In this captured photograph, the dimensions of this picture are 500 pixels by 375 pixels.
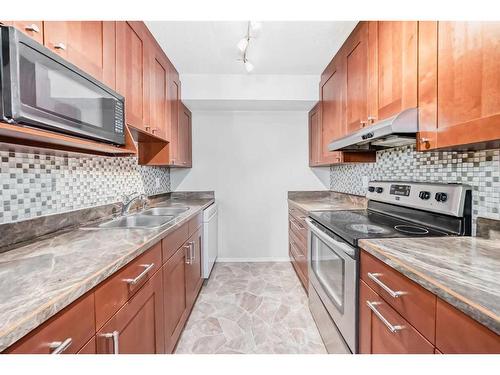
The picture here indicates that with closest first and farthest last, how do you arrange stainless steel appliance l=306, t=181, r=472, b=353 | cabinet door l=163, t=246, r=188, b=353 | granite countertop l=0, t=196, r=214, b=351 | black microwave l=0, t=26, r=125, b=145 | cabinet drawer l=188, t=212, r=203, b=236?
granite countertop l=0, t=196, r=214, b=351, black microwave l=0, t=26, r=125, b=145, stainless steel appliance l=306, t=181, r=472, b=353, cabinet door l=163, t=246, r=188, b=353, cabinet drawer l=188, t=212, r=203, b=236

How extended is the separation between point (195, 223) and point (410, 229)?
166 cm

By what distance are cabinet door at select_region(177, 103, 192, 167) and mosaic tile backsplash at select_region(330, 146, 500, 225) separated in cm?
204

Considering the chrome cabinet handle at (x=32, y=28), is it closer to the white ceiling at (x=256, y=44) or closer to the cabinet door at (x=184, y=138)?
the white ceiling at (x=256, y=44)

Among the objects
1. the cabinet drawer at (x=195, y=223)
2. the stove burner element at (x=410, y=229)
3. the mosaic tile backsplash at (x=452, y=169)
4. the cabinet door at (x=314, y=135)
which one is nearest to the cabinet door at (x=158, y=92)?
the cabinet drawer at (x=195, y=223)

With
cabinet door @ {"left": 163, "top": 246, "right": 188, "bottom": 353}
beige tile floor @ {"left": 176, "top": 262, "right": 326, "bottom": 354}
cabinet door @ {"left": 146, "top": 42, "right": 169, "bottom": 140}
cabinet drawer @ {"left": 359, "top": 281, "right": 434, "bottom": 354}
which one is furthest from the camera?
cabinet door @ {"left": 146, "top": 42, "right": 169, "bottom": 140}

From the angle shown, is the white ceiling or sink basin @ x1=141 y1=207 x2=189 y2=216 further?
sink basin @ x1=141 y1=207 x2=189 y2=216

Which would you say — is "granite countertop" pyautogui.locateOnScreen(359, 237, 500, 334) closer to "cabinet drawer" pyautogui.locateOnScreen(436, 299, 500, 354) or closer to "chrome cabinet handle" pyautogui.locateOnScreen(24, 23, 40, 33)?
"cabinet drawer" pyautogui.locateOnScreen(436, 299, 500, 354)

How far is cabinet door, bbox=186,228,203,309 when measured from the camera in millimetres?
1867

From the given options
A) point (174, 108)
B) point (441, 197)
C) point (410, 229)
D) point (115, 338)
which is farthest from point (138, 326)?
point (174, 108)

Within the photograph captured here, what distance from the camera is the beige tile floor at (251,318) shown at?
1599 millimetres

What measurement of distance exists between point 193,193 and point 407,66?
2.71m

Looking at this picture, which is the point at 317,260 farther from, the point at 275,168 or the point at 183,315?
the point at 275,168

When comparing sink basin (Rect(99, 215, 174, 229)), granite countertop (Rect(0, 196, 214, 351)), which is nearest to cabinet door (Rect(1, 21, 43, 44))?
granite countertop (Rect(0, 196, 214, 351))
